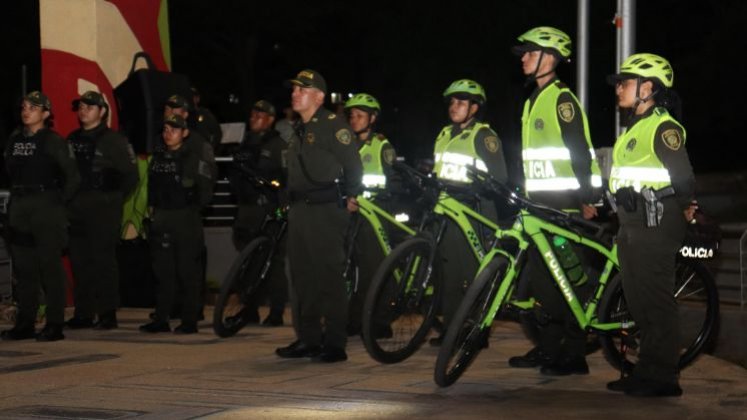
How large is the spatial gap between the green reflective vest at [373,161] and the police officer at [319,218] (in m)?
2.13

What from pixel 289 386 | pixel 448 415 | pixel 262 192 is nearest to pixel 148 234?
pixel 262 192

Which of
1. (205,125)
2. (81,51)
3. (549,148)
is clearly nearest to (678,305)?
(549,148)

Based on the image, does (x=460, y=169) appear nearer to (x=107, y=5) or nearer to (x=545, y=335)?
(x=545, y=335)

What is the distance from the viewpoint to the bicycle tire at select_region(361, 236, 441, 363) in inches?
405

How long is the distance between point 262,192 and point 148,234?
123cm

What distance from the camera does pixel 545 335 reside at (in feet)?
33.9

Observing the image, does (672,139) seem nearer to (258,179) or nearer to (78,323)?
(258,179)

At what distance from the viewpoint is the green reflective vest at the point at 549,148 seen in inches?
397

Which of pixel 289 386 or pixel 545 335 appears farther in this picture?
pixel 545 335

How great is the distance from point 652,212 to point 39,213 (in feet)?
18.4

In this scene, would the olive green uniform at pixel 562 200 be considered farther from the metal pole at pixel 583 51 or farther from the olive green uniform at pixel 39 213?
the metal pole at pixel 583 51

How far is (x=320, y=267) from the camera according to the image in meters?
10.9

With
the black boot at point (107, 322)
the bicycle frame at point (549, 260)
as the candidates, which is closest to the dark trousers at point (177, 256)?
the black boot at point (107, 322)

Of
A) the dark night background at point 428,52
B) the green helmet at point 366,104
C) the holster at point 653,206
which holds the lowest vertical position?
the holster at point 653,206
